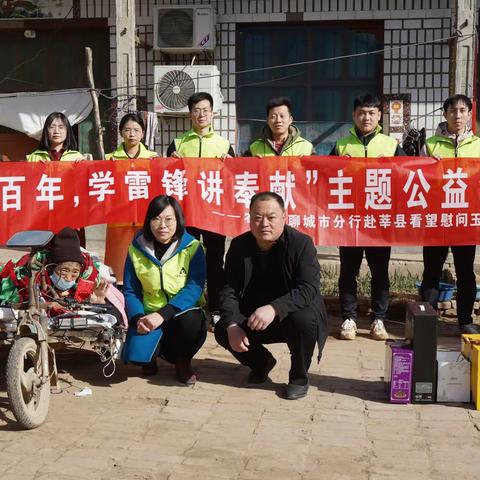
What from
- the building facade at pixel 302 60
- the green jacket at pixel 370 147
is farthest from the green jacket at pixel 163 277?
the building facade at pixel 302 60

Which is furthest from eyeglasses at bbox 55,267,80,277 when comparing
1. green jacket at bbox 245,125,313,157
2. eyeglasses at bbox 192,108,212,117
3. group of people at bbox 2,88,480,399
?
green jacket at bbox 245,125,313,157

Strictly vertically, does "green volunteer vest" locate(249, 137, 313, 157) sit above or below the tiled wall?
below

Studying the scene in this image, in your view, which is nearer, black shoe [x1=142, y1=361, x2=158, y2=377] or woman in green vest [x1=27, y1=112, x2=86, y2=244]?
black shoe [x1=142, y1=361, x2=158, y2=377]

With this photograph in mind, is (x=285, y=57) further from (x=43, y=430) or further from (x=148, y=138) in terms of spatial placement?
(x=43, y=430)

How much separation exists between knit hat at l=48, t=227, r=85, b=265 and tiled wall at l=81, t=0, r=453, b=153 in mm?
6731

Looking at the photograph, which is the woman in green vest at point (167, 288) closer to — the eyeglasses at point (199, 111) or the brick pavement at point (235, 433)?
the brick pavement at point (235, 433)

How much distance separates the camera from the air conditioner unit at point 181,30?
10695 millimetres

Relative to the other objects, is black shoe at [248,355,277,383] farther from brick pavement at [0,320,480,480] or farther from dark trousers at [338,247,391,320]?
dark trousers at [338,247,391,320]

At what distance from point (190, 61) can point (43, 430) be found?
825cm

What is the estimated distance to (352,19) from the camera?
35.6ft

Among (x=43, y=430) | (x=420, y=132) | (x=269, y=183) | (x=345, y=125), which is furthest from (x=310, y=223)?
(x=345, y=125)

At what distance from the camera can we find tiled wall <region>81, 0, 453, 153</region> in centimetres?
1066

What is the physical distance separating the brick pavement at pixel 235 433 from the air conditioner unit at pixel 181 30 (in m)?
6.86

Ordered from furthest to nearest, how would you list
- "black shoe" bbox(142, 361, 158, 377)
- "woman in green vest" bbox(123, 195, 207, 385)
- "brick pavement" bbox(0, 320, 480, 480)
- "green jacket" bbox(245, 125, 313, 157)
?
1. "green jacket" bbox(245, 125, 313, 157)
2. "black shoe" bbox(142, 361, 158, 377)
3. "woman in green vest" bbox(123, 195, 207, 385)
4. "brick pavement" bbox(0, 320, 480, 480)
